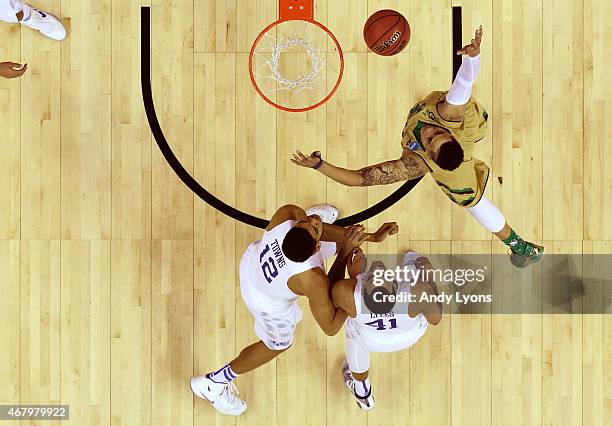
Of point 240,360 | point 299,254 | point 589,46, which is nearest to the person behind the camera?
point 299,254

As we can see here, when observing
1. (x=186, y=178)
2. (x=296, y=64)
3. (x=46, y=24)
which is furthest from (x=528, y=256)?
(x=46, y=24)

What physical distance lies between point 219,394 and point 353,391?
0.92 m

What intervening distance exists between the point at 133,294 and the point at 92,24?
6.33ft

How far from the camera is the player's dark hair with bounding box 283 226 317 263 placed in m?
3.15

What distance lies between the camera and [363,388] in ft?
13.6

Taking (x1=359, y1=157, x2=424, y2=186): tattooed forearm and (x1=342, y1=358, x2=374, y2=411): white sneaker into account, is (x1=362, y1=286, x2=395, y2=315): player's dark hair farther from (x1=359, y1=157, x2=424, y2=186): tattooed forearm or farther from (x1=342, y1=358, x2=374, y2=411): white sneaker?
(x1=342, y1=358, x2=374, y2=411): white sneaker

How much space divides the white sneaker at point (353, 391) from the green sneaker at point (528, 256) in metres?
1.38

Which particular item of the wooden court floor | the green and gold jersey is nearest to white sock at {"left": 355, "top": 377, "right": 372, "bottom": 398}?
the wooden court floor

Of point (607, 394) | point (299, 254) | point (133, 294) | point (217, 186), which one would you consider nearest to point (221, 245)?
point (217, 186)

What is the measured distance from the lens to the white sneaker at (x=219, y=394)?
4.17 metres

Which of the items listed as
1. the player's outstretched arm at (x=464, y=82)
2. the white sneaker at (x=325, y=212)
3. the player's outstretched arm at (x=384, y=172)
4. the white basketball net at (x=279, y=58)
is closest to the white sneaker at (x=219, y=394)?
the white sneaker at (x=325, y=212)

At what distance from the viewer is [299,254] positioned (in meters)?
3.17

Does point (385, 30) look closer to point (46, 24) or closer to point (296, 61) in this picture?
point (296, 61)

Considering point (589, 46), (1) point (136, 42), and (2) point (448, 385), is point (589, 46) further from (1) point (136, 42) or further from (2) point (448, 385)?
(1) point (136, 42)
